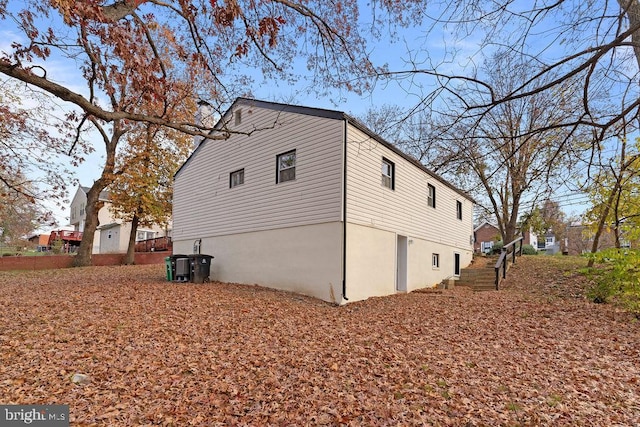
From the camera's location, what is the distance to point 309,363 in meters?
4.96

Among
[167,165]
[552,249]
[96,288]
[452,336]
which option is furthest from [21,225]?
[552,249]

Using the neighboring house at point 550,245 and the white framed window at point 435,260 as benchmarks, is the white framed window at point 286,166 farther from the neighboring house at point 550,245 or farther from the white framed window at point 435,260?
the neighboring house at point 550,245

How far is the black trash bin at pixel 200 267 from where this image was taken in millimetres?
12203

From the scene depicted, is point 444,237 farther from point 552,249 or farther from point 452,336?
point 552,249

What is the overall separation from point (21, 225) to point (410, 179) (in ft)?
120

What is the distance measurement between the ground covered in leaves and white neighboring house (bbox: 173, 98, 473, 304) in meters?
1.88

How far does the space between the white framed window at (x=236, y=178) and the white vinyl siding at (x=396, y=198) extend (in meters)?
4.79

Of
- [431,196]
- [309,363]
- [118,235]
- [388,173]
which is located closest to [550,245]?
[431,196]

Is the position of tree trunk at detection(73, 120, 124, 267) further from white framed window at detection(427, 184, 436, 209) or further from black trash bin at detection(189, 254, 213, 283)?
white framed window at detection(427, 184, 436, 209)

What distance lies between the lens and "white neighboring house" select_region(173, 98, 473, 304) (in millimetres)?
9703

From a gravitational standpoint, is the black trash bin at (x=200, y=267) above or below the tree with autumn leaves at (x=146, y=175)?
below

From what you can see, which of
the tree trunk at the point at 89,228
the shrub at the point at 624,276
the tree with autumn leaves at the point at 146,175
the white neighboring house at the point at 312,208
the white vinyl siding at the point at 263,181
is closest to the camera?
the shrub at the point at 624,276

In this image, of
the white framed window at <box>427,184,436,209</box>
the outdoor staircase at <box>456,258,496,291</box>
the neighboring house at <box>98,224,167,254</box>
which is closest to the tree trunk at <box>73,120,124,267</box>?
the neighboring house at <box>98,224,167,254</box>

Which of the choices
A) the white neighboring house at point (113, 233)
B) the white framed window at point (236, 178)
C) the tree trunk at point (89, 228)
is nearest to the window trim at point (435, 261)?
the white framed window at point (236, 178)
